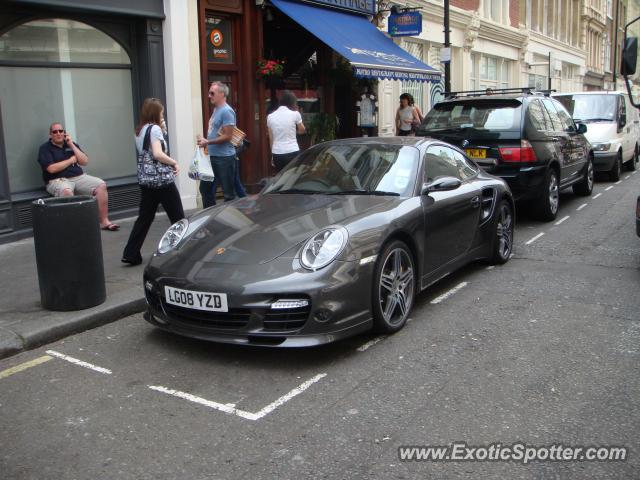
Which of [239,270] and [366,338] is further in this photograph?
[366,338]

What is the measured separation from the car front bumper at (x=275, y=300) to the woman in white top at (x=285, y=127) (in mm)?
5067

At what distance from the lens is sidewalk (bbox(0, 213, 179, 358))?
4961 mm

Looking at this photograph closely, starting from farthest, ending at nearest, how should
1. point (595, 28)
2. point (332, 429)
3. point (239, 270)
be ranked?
point (595, 28), point (239, 270), point (332, 429)

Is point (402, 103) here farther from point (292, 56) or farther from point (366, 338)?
point (366, 338)

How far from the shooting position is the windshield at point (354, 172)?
5.54 meters

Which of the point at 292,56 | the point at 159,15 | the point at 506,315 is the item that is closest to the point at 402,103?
the point at 292,56

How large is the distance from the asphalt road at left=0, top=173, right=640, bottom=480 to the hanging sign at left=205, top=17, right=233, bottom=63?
680cm

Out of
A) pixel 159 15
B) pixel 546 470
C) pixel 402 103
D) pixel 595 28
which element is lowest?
pixel 546 470

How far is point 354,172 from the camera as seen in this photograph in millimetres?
5738

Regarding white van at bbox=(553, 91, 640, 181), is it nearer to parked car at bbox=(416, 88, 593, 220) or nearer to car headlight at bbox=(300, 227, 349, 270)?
parked car at bbox=(416, 88, 593, 220)

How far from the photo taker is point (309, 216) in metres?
5.00

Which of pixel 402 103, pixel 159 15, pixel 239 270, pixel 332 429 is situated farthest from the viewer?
pixel 402 103

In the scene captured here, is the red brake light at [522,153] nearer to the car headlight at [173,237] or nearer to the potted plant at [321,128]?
the potted plant at [321,128]

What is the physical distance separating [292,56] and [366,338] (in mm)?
9296
